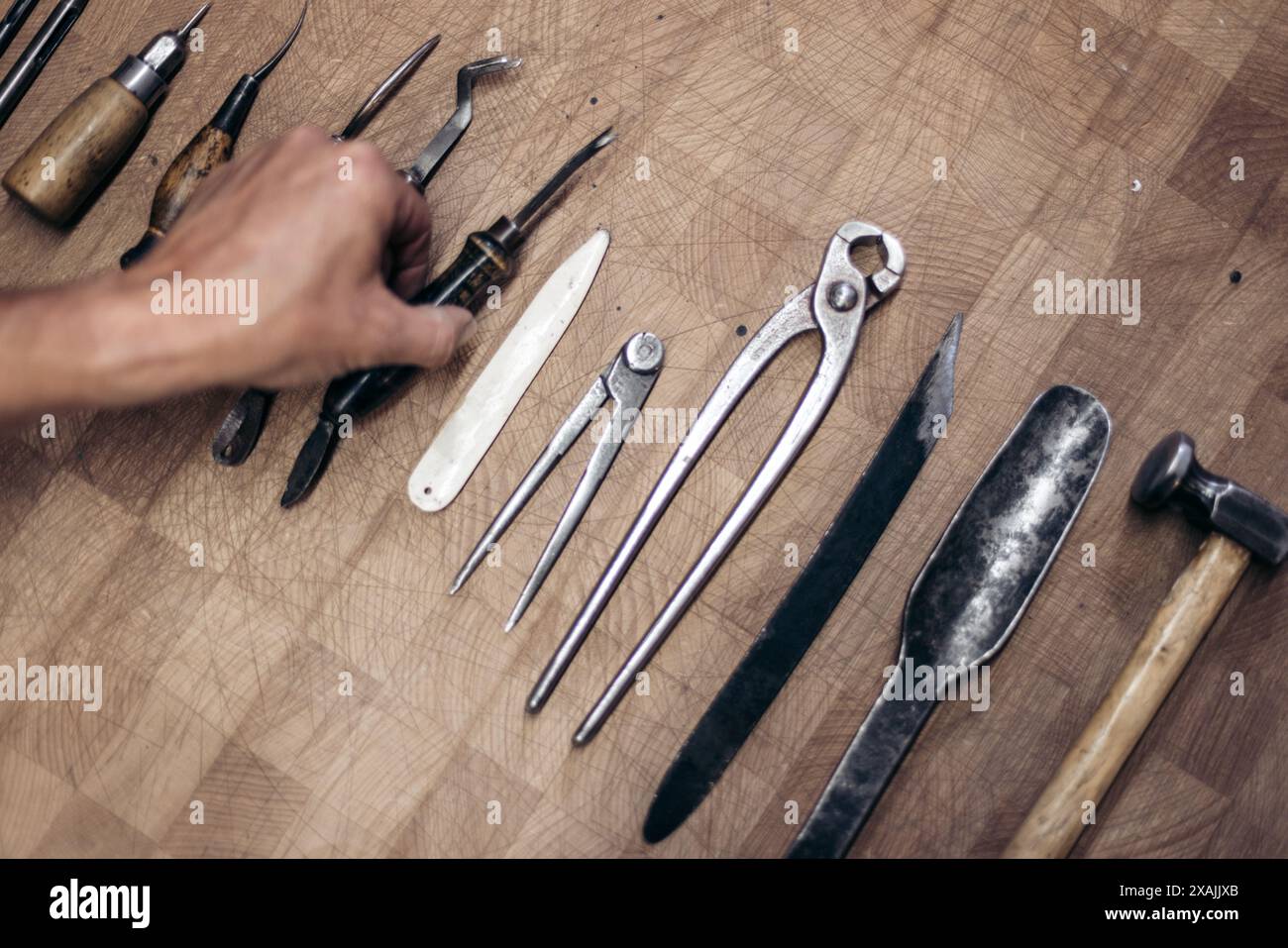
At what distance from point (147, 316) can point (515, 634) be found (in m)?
0.55

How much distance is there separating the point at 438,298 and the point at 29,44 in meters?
0.69

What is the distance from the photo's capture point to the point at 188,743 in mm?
1187

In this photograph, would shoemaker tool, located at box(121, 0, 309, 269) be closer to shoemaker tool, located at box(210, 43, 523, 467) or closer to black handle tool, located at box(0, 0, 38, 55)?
shoemaker tool, located at box(210, 43, 523, 467)

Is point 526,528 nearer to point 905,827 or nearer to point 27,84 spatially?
point 905,827

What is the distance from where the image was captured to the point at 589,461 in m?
1.19

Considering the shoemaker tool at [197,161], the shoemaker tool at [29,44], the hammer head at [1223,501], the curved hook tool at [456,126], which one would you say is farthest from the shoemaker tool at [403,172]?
the hammer head at [1223,501]

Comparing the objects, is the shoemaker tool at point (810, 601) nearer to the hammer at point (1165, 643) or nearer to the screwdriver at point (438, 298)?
the hammer at point (1165, 643)

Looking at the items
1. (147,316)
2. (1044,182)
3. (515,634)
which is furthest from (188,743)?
(1044,182)

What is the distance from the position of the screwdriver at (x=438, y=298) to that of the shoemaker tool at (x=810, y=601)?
515 millimetres

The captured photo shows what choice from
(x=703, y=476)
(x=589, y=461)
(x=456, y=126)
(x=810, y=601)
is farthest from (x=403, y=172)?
(x=810, y=601)

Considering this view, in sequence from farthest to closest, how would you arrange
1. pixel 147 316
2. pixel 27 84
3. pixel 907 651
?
1. pixel 27 84
2. pixel 907 651
3. pixel 147 316

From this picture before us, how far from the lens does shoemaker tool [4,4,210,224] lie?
1.17 m

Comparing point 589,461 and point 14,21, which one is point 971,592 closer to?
point 589,461

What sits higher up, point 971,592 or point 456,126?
point 456,126
